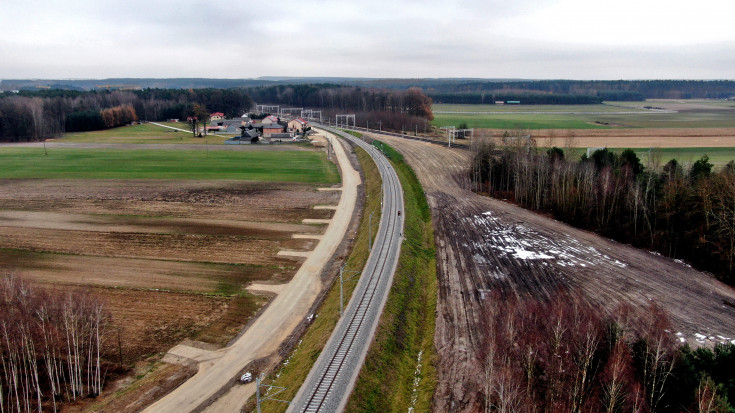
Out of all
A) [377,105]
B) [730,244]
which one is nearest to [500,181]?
[730,244]

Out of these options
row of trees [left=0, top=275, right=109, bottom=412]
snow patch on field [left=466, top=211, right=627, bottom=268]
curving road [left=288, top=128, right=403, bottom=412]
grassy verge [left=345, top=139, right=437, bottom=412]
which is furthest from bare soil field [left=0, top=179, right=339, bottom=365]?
snow patch on field [left=466, top=211, right=627, bottom=268]

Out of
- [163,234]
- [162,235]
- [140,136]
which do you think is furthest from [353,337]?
[140,136]

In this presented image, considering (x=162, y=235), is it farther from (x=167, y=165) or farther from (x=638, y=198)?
(x=638, y=198)

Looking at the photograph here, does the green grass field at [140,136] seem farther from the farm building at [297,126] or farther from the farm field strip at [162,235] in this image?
the farm field strip at [162,235]

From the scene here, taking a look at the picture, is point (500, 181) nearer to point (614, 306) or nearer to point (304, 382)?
point (614, 306)

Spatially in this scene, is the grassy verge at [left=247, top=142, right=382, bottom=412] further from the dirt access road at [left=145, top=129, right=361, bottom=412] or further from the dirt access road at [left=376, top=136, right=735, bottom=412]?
the dirt access road at [left=376, top=136, right=735, bottom=412]

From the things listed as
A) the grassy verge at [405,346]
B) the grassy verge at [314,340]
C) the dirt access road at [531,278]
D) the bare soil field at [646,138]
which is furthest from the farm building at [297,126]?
the grassy verge at [405,346]
